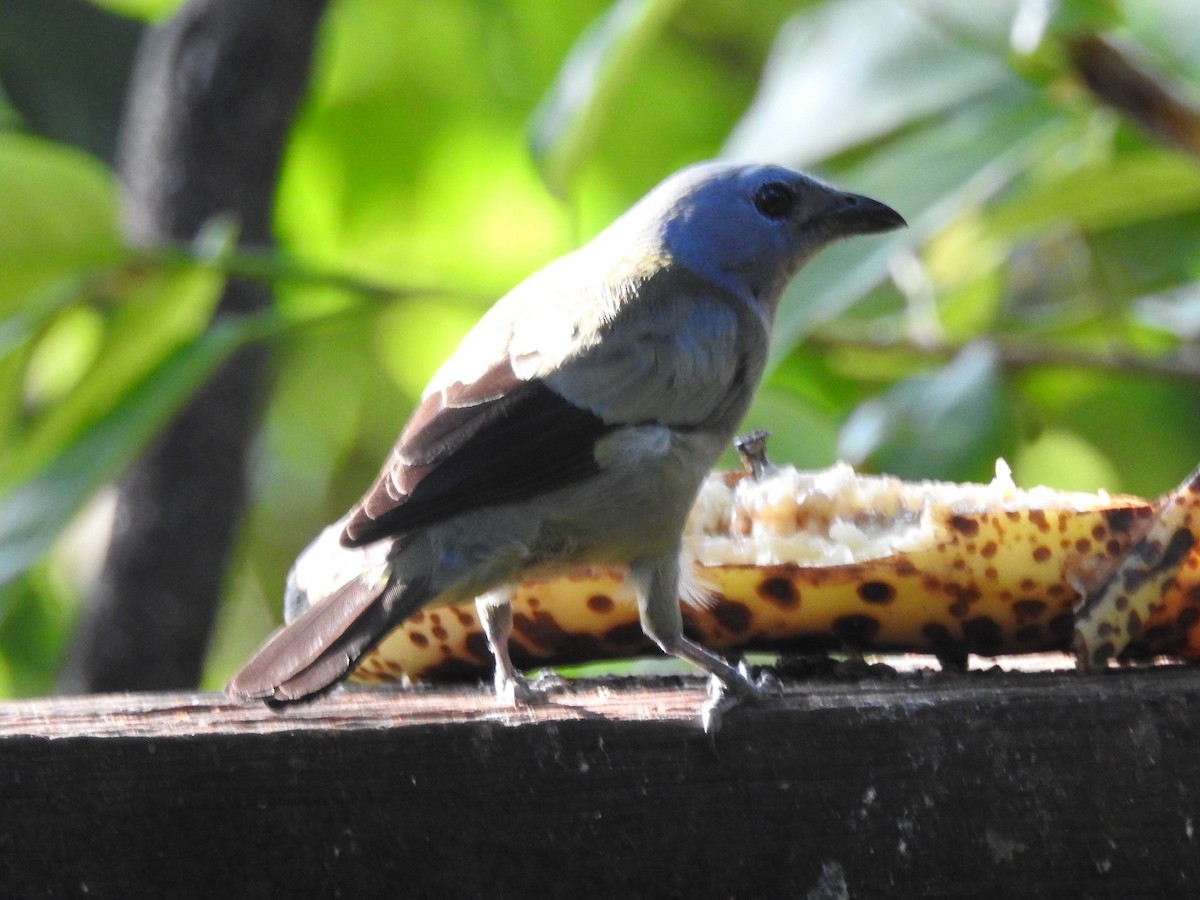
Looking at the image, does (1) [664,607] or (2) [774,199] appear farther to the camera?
(2) [774,199]

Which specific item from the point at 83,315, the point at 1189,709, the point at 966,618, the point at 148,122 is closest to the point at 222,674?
the point at 83,315

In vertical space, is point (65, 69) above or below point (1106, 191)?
below

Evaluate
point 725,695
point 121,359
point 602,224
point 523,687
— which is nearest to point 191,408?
point 121,359

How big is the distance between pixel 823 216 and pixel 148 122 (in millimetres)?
1987

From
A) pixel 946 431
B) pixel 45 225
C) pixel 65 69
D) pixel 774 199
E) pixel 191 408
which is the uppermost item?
pixel 774 199

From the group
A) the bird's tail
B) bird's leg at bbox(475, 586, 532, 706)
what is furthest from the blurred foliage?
the bird's tail

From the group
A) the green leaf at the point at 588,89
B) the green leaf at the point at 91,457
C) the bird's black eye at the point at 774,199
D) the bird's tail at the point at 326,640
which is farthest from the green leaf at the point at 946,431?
the bird's tail at the point at 326,640

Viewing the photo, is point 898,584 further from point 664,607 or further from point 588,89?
point 588,89

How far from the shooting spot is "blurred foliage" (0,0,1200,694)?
337 centimetres

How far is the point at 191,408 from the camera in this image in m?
4.31

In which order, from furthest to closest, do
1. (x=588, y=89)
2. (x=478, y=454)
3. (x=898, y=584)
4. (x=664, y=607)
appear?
(x=588, y=89) → (x=664, y=607) → (x=478, y=454) → (x=898, y=584)

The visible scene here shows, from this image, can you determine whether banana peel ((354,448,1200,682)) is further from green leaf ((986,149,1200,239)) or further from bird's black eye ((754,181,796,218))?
green leaf ((986,149,1200,239))

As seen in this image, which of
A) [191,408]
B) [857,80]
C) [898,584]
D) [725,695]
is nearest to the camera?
[725,695]

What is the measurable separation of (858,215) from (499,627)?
1193 mm
